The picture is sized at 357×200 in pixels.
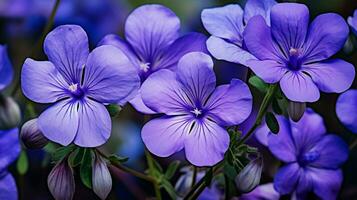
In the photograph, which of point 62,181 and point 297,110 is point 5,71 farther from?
point 297,110

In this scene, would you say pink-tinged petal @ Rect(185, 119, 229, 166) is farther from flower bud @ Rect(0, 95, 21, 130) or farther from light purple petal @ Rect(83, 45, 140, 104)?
flower bud @ Rect(0, 95, 21, 130)

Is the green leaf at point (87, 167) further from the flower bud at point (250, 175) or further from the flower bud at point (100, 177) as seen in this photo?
the flower bud at point (250, 175)

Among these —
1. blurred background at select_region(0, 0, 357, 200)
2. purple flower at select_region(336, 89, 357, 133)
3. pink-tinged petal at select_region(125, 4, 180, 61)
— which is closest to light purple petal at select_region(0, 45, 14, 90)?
pink-tinged petal at select_region(125, 4, 180, 61)

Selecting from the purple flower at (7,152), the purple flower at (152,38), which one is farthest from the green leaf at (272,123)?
the purple flower at (7,152)

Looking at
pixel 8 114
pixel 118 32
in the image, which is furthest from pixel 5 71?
pixel 118 32

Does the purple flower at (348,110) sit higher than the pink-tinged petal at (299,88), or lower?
lower

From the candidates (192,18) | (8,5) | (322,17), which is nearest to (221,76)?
(192,18)

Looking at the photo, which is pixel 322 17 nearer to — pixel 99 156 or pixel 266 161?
pixel 99 156
